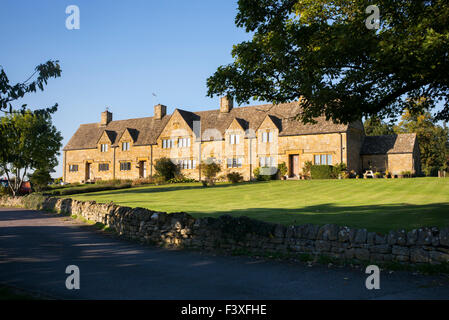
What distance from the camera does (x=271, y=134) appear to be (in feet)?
143

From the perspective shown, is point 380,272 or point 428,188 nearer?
point 380,272

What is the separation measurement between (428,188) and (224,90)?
19.2 m

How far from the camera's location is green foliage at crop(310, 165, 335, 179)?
38.5m

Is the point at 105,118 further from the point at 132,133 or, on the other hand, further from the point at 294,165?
the point at 294,165


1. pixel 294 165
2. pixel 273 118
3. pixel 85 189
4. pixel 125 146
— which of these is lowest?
pixel 85 189

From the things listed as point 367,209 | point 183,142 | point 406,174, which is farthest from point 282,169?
point 367,209

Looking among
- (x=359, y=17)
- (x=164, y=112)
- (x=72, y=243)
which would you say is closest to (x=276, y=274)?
(x=72, y=243)

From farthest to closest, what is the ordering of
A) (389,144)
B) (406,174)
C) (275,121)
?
(275,121) → (389,144) → (406,174)

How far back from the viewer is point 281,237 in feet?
33.2

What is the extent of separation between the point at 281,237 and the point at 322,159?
31738mm

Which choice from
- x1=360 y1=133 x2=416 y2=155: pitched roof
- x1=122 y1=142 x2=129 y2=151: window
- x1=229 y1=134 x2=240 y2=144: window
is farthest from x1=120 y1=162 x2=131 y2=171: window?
x1=360 y1=133 x2=416 y2=155: pitched roof

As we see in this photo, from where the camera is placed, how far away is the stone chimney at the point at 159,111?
2260 inches
